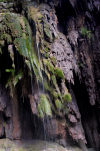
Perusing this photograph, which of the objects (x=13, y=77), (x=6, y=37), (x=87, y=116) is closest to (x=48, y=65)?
(x=13, y=77)

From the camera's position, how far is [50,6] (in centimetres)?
741

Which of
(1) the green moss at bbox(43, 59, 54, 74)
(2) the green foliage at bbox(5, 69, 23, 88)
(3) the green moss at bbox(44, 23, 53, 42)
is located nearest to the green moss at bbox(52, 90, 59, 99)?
(1) the green moss at bbox(43, 59, 54, 74)

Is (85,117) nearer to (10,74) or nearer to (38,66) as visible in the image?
(38,66)

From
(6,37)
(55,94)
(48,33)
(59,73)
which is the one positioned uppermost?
(48,33)

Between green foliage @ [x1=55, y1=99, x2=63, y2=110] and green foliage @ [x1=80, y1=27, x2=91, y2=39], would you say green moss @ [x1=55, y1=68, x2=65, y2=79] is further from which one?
green foliage @ [x1=80, y1=27, x2=91, y2=39]

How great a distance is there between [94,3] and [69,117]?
688cm

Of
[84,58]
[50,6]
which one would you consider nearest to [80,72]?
[84,58]

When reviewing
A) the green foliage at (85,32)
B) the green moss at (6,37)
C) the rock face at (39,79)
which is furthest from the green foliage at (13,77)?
the green foliage at (85,32)

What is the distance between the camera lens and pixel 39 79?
556cm

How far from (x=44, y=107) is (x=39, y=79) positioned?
1.06 m

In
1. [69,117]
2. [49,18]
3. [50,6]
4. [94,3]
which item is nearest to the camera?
[69,117]

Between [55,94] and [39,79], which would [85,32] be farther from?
[39,79]

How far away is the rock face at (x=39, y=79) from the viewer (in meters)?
5.45

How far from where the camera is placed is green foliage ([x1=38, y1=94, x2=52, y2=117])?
17.5 ft
